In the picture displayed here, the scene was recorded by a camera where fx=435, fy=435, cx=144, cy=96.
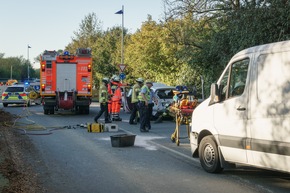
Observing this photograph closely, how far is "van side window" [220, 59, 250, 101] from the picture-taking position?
701cm

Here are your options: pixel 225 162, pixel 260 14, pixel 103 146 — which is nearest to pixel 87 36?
pixel 260 14

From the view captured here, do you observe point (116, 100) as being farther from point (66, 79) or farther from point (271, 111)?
point (271, 111)

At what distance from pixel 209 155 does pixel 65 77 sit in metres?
15.3

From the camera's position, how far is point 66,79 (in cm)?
2205

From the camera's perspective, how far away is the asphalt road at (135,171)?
675 centimetres

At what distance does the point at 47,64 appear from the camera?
22031 millimetres

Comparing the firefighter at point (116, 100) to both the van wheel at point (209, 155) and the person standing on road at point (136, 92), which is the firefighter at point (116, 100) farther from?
the van wheel at point (209, 155)

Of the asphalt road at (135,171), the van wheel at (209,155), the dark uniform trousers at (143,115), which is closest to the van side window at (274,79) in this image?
the asphalt road at (135,171)

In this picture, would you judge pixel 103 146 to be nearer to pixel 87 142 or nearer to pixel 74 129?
pixel 87 142

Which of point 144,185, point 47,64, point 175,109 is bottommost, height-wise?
point 144,185

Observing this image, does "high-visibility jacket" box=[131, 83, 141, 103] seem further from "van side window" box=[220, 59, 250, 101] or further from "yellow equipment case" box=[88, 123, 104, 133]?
"van side window" box=[220, 59, 250, 101]

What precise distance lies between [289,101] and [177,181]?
2339mm

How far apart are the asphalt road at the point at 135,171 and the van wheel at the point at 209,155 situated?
0.40 feet

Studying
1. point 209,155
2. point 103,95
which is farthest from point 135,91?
point 209,155
